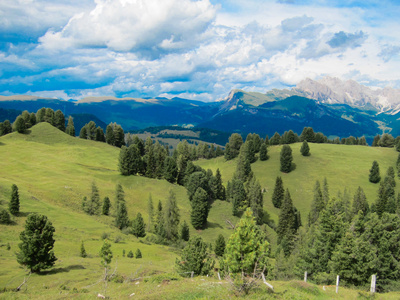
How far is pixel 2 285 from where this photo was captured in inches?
1048

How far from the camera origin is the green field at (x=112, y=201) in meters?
22.4

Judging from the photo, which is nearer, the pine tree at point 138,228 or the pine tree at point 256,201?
the pine tree at point 138,228

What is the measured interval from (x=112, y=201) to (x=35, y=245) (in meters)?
50.9

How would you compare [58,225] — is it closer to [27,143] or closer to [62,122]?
[27,143]

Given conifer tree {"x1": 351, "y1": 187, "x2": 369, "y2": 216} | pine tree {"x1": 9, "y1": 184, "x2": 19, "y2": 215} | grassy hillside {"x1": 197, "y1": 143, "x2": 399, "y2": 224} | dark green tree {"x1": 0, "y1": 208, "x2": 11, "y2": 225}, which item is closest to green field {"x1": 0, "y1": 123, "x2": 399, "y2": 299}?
grassy hillside {"x1": 197, "y1": 143, "x2": 399, "y2": 224}

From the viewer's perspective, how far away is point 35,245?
31938 mm

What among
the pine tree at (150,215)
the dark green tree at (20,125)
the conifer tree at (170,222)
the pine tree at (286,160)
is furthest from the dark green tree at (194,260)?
the dark green tree at (20,125)

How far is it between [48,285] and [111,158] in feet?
370

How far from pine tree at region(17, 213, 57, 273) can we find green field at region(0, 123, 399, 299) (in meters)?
1.21

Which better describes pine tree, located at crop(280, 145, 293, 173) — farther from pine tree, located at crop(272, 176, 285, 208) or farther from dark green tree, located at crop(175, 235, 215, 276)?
dark green tree, located at crop(175, 235, 215, 276)

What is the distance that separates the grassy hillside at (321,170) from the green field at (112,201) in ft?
1.42

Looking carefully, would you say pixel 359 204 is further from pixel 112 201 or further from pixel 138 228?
pixel 112 201

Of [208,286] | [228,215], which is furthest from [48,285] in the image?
[228,215]

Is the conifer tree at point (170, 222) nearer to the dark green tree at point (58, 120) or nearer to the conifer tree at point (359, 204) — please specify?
the conifer tree at point (359, 204)
